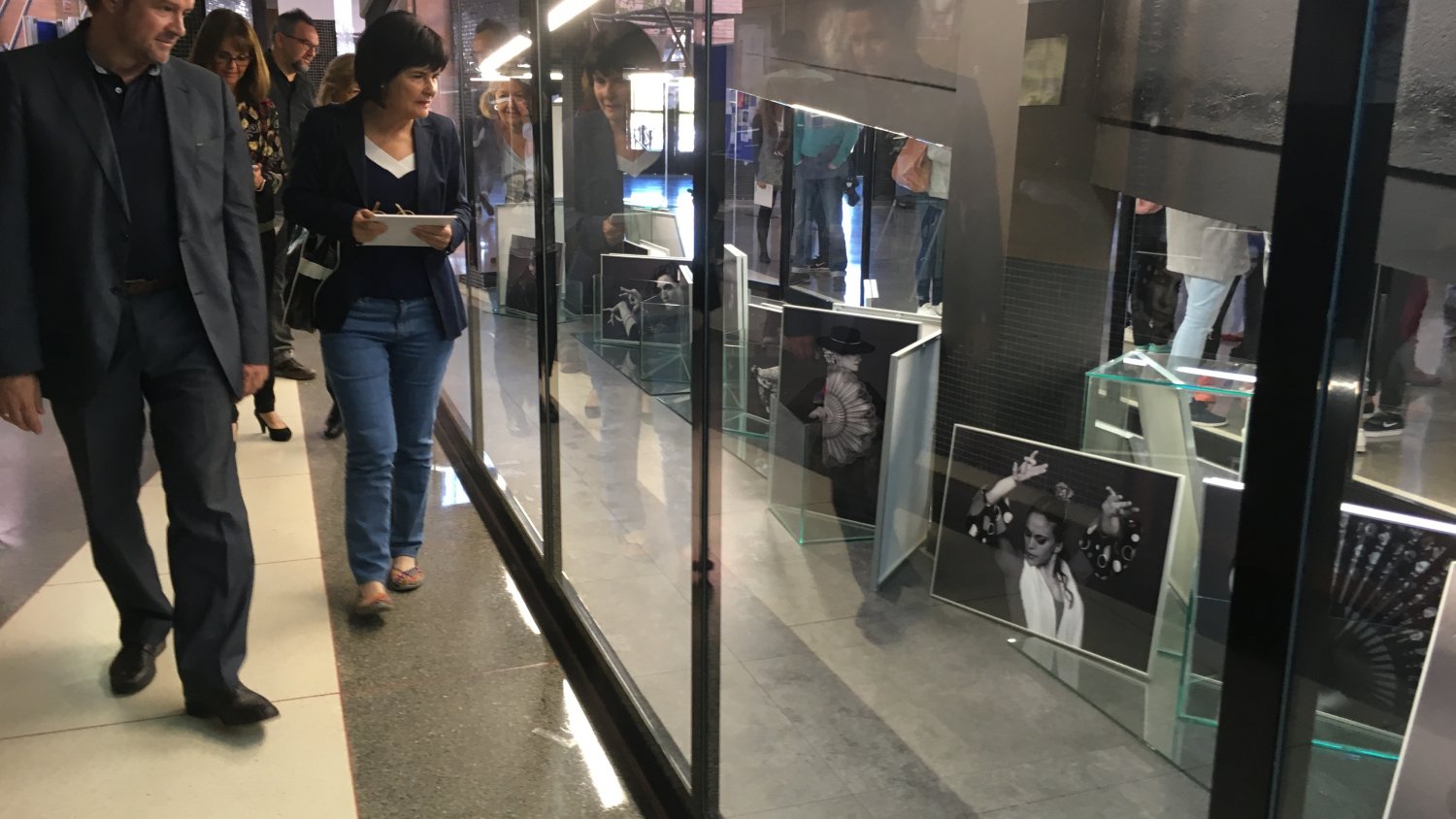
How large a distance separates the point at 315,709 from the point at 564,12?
1739mm

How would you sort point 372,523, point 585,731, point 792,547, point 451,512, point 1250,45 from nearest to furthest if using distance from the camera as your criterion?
1. point 1250,45
2. point 792,547
3. point 585,731
4. point 372,523
5. point 451,512

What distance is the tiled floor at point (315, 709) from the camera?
2.22 metres

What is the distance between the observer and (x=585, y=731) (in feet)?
8.15

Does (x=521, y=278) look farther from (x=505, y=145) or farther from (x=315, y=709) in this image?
(x=315, y=709)

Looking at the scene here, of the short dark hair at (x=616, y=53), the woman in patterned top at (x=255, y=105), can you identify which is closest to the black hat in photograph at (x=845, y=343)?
the short dark hair at (x=616, y=53)

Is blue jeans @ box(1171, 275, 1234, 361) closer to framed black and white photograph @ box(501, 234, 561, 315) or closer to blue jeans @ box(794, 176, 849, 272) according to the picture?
blue jeans @ box(794, 176, 849, 272)

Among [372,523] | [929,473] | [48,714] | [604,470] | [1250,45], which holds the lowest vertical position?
[48,714]

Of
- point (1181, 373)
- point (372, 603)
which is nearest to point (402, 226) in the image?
point (372, 603)

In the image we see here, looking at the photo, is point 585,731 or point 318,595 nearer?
point 585,731

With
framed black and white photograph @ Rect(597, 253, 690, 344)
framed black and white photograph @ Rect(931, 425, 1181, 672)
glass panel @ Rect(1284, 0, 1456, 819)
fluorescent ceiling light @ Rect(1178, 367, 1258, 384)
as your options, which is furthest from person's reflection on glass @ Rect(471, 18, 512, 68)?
glass panel @ Rect(1284, 0, 1456, 819)

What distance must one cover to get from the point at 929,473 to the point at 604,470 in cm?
158

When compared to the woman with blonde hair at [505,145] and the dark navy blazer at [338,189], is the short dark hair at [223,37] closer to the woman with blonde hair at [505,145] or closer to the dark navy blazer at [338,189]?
the woman with blonde hair at [505,145]

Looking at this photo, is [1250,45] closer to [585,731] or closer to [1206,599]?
[1206,599]

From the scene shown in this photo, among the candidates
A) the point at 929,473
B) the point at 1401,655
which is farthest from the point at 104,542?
the point at 1401,655
